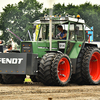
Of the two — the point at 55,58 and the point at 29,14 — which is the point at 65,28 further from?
the point at 29,14

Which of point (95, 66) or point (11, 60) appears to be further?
point (95, 66)

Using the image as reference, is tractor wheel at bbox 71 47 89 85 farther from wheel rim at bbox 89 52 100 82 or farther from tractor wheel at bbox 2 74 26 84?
tractor wheel at bbox 2 74 26 84

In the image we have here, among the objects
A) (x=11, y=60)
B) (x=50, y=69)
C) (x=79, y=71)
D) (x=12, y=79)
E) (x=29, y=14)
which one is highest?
(x=29, y=14)

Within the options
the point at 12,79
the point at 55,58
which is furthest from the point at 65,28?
the point at 12,79

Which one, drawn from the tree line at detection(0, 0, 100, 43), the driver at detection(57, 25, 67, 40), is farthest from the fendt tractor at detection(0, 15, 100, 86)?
the tree line at detection(0, 0, 100, 43)

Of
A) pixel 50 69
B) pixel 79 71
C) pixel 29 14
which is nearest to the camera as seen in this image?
pixel 50 69

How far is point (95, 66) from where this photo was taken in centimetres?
1170

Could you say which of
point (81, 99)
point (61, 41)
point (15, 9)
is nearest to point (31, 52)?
point (61, 41)

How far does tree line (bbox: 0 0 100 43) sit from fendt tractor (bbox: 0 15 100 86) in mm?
41872

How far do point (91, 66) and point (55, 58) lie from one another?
2.70m

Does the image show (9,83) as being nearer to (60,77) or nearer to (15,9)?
(60,77)

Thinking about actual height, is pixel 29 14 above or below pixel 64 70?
above

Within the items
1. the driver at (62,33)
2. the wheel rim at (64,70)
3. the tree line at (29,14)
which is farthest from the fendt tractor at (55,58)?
the tree line at (29,14)

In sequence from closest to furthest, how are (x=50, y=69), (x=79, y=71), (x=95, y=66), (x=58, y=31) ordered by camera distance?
(x=50, y=69)
(x=79, y=71)
(x=58, y=31)
(x=95, y=66)
